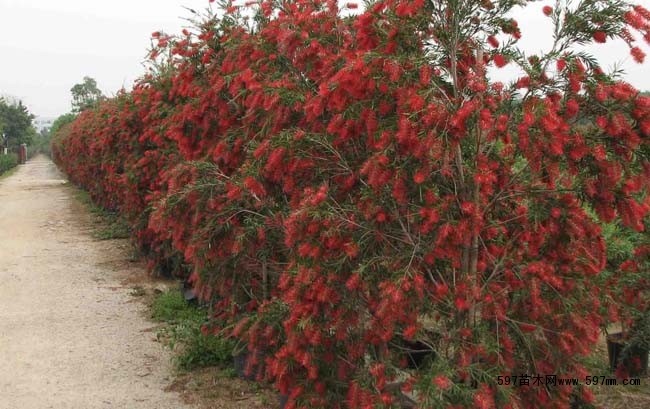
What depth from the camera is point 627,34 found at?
2602 mm

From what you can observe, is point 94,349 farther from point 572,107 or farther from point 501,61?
point 572,107

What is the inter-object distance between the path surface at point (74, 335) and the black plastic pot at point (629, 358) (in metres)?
3.34

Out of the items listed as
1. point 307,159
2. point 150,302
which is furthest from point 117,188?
point 307,159

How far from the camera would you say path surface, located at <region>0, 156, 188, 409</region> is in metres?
4.78

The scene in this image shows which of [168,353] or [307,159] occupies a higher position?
[307,159]

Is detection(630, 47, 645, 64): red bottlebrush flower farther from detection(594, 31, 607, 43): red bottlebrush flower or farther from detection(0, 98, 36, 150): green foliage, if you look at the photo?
detection(0, 98, 36, 150): green foliage

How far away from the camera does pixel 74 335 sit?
20.2 feet

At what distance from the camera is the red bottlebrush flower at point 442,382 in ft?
8.09

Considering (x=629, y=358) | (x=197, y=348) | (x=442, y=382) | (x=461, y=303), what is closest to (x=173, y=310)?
(x=197, y=348)

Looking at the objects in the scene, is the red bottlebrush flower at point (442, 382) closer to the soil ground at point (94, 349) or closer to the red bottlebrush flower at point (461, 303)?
the red bottlebrush flower at point (461, 303)

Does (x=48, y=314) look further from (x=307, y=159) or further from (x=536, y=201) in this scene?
(x=536, y=201)

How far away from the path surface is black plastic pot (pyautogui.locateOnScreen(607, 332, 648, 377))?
11.0 feet

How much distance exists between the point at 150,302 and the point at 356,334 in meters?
4.61

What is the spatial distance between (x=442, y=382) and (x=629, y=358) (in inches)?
115
